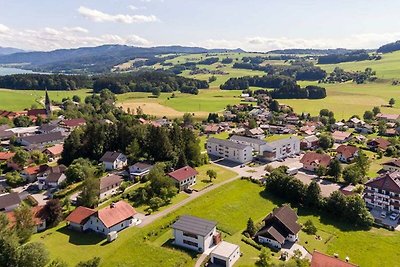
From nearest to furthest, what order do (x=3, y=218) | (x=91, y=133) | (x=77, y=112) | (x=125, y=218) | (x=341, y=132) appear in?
(x=3, y=218)
(x=125, y=218)
(x=91, y=133)
(x=341, y=132)
(x=77, y=112)

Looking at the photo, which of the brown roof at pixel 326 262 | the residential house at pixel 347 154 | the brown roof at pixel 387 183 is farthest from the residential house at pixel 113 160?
the residential house at pixel 347 154

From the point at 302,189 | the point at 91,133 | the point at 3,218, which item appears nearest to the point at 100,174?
the point at 91,133

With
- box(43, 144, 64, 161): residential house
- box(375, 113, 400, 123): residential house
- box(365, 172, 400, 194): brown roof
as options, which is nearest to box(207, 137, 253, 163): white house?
box(365, 172, 400, 194): brown roof

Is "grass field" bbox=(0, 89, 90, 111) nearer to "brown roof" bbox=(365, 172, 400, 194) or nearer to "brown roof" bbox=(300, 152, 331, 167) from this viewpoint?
"brown roof" bbox=(300, 152, 331, 167)

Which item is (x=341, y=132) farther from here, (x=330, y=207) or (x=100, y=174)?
(x=100, y=174)

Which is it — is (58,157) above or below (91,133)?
below

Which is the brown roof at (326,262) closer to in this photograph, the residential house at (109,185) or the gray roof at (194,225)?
the gray roof at (194,225)

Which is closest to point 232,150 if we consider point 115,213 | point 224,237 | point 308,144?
point 308,144

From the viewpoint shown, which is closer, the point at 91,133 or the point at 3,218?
the point at 3,218
